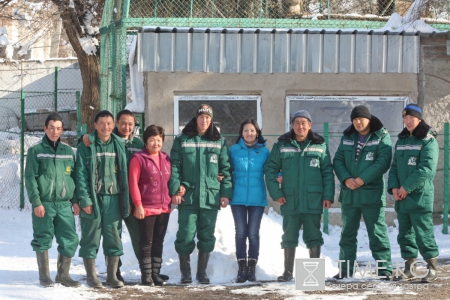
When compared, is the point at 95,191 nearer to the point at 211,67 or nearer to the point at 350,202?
the point at 350,202

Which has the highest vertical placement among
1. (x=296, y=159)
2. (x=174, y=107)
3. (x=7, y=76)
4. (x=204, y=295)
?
(x=7, y=76)

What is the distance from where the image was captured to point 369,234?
7930 millimetres

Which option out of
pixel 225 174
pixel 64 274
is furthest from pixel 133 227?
pixel 225 174

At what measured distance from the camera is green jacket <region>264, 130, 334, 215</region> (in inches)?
309

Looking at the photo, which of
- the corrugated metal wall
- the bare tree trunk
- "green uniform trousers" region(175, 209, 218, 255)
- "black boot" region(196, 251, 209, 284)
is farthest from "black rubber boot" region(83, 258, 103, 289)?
the bare tree trunk

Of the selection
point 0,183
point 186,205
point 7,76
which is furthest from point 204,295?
point 7,76

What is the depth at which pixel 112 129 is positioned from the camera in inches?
305

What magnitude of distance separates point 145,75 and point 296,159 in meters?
4.40

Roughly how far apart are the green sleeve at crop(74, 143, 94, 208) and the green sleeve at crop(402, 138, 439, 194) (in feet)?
10.3

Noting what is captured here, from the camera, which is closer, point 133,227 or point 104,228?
point 104,228

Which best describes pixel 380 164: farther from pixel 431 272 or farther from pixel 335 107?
pixel 335 107

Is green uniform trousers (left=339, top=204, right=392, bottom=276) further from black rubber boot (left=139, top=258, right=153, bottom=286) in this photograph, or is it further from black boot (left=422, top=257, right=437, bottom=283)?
black rubber boot (left=139, top=258, right=153, bottom=286)

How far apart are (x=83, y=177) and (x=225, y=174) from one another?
1.47m

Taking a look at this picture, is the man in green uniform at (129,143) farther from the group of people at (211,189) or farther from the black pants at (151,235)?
the black pants at (151,235)
